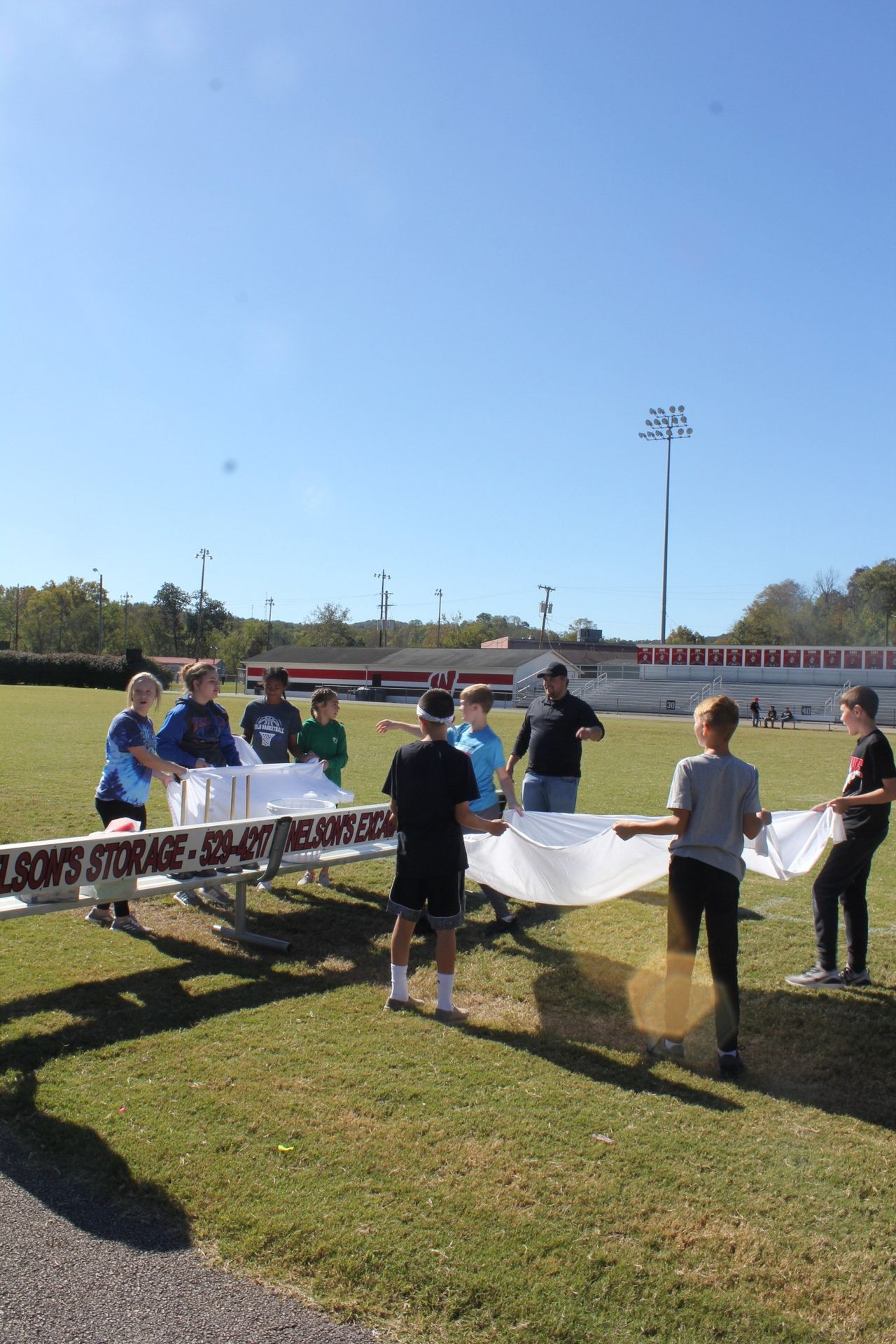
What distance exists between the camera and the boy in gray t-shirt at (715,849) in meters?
4.62

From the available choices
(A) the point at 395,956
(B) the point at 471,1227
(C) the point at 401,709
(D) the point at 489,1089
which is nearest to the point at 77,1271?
(B) the point at 471,1227

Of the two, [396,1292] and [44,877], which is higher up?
[44,877]

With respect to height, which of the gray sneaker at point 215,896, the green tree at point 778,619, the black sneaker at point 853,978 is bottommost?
the gray sneaker at point 215,896

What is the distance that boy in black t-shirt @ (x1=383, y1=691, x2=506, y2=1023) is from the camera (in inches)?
203

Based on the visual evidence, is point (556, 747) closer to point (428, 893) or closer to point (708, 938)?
point (428, 893)

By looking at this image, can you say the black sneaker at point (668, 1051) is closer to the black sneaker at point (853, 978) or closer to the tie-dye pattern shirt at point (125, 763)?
the black sneaker at point (853, 978)

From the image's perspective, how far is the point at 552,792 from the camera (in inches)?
303

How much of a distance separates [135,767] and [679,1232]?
191 inches

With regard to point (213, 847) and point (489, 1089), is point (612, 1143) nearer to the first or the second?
point (489, 1089)

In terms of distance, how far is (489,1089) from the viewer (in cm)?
433

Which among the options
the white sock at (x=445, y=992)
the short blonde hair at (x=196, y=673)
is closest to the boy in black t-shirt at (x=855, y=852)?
the white sock at (x=445, y=992)

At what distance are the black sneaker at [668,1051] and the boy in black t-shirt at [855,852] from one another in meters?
1.53

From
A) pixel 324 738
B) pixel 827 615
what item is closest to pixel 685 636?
pixel 827 615

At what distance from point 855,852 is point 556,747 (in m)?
2.52
